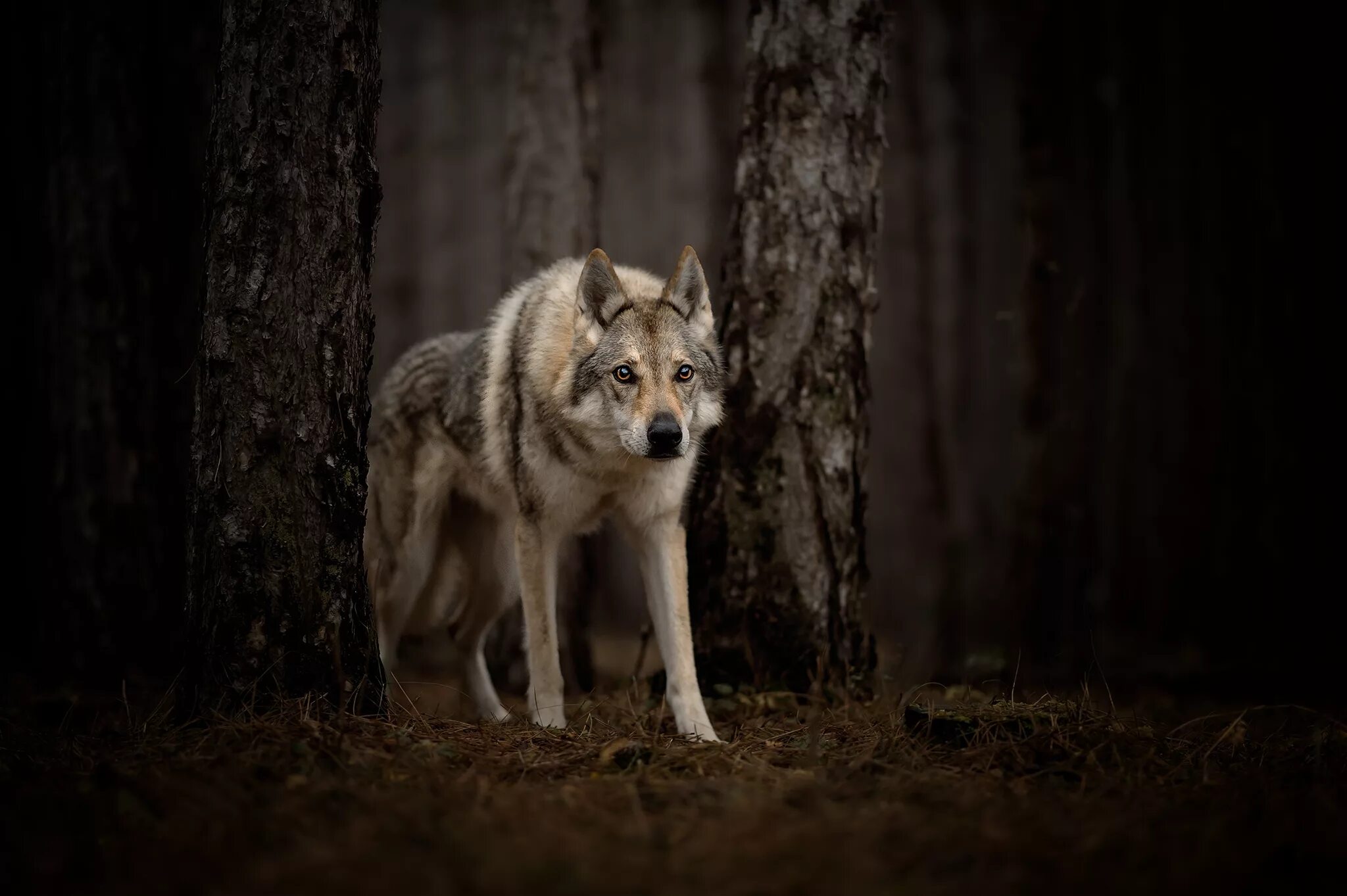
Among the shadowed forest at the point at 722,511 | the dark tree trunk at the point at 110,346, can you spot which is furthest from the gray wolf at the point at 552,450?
the dark tree trunk at the point at 110,346

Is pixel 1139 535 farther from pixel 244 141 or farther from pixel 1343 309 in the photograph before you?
pixel 244 141

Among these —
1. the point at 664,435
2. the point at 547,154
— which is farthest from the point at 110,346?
the point at 664,435

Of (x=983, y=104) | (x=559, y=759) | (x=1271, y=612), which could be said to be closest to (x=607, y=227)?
(x=983, y=104)

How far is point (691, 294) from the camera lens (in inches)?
183

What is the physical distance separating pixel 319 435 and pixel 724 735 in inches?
88.5

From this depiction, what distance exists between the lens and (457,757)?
10.4ft

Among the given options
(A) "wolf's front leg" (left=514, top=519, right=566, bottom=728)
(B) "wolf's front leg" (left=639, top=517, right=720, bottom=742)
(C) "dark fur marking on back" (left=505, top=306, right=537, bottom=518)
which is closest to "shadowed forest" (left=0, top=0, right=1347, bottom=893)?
(B) "wolf's front leg" (left=639, top=517, right=720, bottom=742)

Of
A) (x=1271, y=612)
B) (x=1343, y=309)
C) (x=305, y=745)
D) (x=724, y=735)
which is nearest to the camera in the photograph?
(x=305, y=745)

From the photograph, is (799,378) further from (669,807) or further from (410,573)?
(669,807)

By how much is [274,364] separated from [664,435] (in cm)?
163

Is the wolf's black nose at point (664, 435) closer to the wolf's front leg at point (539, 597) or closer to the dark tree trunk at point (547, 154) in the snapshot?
the wolf's front leg at point (539, 597)

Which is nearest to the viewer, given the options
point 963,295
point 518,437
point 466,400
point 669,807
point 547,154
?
point 669,807

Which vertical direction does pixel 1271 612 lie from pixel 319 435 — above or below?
below

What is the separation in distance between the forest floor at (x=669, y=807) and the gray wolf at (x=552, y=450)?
3.20 feet
